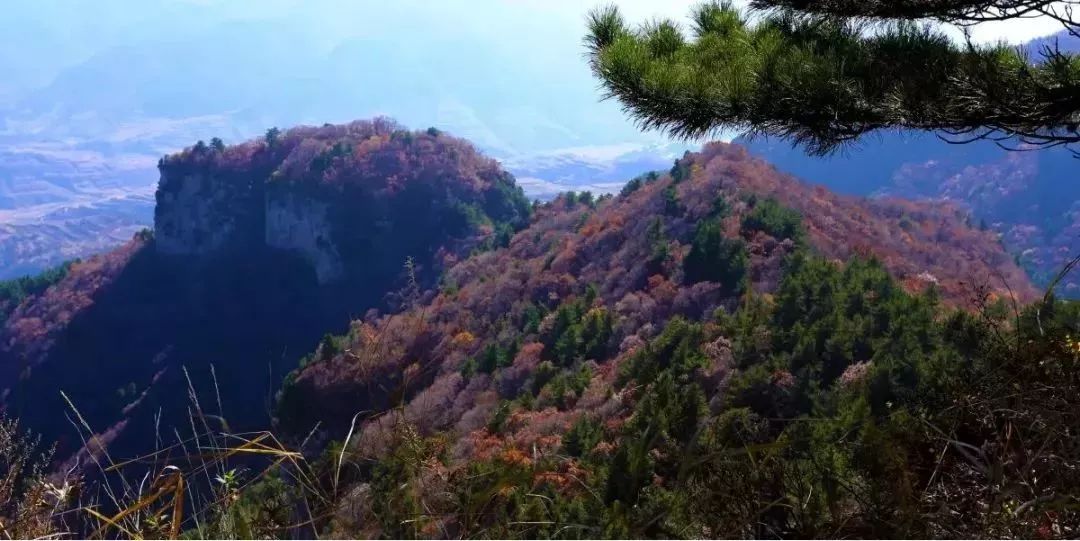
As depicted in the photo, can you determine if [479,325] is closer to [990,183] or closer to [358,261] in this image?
[358,261]

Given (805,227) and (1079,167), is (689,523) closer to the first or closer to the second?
(805,227)

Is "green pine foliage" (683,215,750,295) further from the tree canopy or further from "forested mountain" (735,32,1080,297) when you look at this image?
"forested mountain" (735,32,1080,297)

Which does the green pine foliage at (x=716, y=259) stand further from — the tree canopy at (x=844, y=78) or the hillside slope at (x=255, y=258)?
the hillside slope at (x=255, y=258)

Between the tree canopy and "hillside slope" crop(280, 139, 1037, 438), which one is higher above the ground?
the tree canopy

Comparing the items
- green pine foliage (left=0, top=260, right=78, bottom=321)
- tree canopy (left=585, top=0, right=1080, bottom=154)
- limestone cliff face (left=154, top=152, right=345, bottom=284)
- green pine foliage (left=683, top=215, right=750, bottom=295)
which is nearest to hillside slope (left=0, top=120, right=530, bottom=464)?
limestone cliff face (left=154, top=152, right=345, bottom=284)

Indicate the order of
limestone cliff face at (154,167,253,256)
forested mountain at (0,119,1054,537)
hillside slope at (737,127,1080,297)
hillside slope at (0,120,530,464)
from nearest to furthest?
forested mountain at (0,119,1054,537) < hillside slope at (0,120,530,464) < hillside slope at (737,127,1080,297) < limestone cliff face at (154,167,253,256)

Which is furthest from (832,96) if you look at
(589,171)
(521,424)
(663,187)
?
(589,171)
